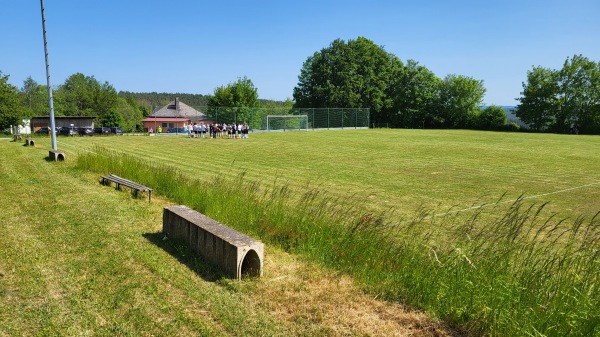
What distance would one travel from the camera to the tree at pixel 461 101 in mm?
69000

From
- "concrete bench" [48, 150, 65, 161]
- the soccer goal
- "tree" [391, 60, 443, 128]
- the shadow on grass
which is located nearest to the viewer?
the shadow on grass

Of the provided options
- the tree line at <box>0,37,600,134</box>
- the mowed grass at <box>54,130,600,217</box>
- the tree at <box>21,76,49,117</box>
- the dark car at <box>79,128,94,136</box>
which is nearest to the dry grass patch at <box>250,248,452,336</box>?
the mowed grass at <box>54,130,600,217</box>

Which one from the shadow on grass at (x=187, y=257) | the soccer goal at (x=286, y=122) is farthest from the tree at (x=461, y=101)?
the shadow on grass at (x=187, y=257)

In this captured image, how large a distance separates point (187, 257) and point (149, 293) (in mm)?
1148

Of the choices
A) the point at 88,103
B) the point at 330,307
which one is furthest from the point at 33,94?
the point at 330,307

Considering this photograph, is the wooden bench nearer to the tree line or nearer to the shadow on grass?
the shadow on grass

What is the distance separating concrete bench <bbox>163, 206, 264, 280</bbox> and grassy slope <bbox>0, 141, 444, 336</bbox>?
0.17 meters

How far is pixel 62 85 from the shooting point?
396 ft

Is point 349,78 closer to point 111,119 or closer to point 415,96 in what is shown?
point 415,96

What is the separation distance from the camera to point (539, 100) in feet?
208

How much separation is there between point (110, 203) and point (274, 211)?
12.6 feet

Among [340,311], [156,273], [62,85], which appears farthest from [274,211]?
[62,85]

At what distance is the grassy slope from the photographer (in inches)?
154

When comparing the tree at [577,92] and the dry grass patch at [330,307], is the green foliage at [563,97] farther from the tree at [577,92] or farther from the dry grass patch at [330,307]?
the dry grass patch at [330,307]
